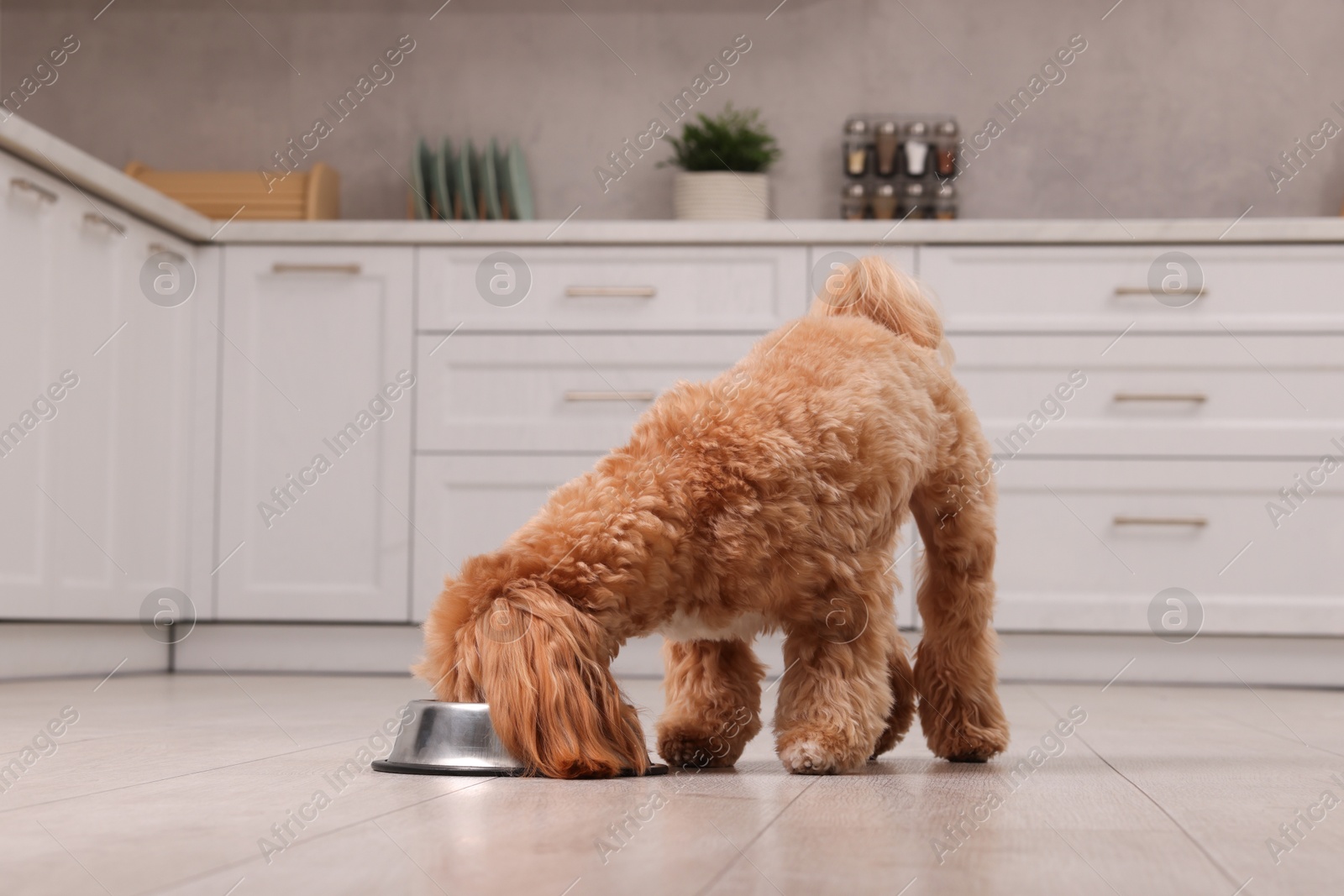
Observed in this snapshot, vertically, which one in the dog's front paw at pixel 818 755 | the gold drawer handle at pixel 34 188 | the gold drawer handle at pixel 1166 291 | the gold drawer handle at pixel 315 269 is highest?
the gold drawer handle at pixel 34 188

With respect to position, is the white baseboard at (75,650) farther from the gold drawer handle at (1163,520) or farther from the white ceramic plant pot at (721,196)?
the gold drawer handle at (1163,520)

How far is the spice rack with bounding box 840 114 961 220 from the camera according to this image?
4355 millimetres

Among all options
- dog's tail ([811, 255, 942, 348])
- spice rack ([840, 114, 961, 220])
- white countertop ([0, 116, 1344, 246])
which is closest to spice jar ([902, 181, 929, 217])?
spice rack ([840, 114, 961, 220])

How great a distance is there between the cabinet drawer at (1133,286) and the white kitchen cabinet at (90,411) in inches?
85.1

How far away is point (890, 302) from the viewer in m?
2.02

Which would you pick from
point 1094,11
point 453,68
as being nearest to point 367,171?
point 453,68

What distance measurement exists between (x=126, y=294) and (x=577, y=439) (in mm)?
1272

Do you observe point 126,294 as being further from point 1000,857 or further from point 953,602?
point 1000,857

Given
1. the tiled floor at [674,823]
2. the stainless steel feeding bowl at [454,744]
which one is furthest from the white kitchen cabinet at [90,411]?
the stainless steel feeding bowl at [454,744]

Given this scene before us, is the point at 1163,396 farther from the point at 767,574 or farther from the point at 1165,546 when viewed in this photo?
the point at 767,574

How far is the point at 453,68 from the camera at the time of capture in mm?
4801

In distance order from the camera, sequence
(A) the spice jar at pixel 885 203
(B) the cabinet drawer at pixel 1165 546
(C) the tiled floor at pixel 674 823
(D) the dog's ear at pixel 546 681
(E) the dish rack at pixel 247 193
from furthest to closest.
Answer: (A) the spice jar at pixel 885 203 → (E) the dish rack at pixel 247 193 → (B) the cabinet drawer at pixel 1165 546 → (D) the dog's ear at pixel 546 681 → (C) the tiled floor at pixel 674 823

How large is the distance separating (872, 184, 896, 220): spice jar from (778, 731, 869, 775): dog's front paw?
115 inches

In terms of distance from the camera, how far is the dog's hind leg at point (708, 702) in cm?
180
